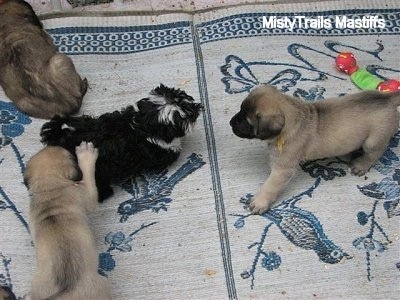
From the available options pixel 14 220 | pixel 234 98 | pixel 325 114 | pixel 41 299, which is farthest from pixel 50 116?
pixel 325 114

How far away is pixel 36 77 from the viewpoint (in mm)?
3236

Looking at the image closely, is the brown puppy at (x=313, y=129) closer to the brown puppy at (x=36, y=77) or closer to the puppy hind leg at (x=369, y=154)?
the puppy hind leg at (x=369, y=154)

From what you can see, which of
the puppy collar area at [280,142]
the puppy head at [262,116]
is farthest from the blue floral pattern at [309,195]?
the puppy head at [262,116]

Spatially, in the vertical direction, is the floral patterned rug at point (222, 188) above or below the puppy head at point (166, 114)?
below

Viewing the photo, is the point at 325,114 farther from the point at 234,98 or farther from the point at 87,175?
the point at 87,175

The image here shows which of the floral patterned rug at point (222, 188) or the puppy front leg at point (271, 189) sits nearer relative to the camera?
the floral patterned rug at point (222, 188)

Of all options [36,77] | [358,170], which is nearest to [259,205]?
[358,170]

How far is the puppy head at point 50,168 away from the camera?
2.52m

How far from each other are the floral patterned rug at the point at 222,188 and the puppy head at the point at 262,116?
0.46 m

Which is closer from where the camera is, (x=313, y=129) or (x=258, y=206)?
(x=313, y=129)

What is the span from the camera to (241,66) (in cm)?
363

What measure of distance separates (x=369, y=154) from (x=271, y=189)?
53 centimetres

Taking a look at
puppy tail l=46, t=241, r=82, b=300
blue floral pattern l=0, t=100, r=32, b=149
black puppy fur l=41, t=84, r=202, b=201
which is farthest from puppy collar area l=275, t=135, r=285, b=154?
blue floral pattern l=0, t=100, r=32, b=149

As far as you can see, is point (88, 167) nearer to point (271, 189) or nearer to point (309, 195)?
point (271, 189)
